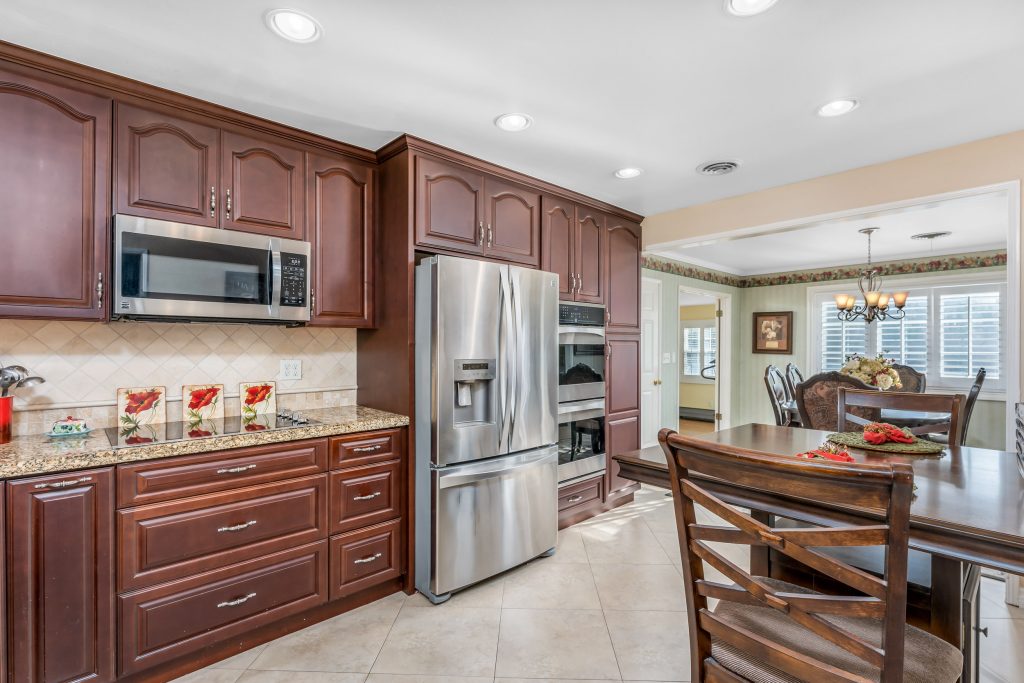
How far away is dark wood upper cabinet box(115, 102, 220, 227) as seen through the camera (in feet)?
6.55

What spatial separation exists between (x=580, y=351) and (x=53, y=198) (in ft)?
8.81

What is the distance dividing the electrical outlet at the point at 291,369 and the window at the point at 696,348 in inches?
288

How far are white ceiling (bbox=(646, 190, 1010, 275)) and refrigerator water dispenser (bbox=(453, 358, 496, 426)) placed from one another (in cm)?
222

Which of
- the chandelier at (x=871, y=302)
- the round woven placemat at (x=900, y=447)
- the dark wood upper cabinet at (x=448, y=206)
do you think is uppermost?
the dark wood upper cabinet at (x=448, y=206)

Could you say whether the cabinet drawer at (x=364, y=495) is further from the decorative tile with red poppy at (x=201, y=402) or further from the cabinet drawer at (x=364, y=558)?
the decorative tile with red poppy at (x=201, y=402)

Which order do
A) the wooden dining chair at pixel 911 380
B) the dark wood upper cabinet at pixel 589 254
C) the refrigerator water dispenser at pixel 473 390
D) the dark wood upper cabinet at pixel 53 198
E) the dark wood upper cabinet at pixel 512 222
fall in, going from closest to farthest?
the dark wood upper cabinet at pixel 53 198 < the refrigerator water dispenser at pixel 473 390 < the dark wood upper cabinet at pixel 512 222 < the dark wood upper cabinet at pixel 589 254 < the wooden dining chair at pixel 911 380

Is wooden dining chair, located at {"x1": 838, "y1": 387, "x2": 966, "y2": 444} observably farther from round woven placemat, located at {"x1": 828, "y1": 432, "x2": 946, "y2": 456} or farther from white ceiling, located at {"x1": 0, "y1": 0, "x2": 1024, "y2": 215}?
white ceiling, located at {"x1": 0, "y1": 0, "x2": 1024, "y2": 215}

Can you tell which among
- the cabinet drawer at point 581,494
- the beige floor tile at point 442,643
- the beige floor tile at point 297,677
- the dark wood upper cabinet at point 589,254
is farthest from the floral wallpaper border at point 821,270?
the beige floor tile at point 297,677

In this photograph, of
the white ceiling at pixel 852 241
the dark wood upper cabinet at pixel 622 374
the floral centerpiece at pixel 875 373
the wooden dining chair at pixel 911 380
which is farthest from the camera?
the wooden dining chair at pixel 911 380

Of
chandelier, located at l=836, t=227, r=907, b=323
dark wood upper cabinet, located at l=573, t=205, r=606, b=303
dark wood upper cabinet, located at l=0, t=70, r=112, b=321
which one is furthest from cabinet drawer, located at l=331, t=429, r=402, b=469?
chandelier, located at l=836, t=227, r=907, b=323

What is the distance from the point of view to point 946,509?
1228 mm

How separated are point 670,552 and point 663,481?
1699 mm

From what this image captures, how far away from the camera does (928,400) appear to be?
7.16 feet

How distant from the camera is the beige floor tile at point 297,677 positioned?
1.88 m
